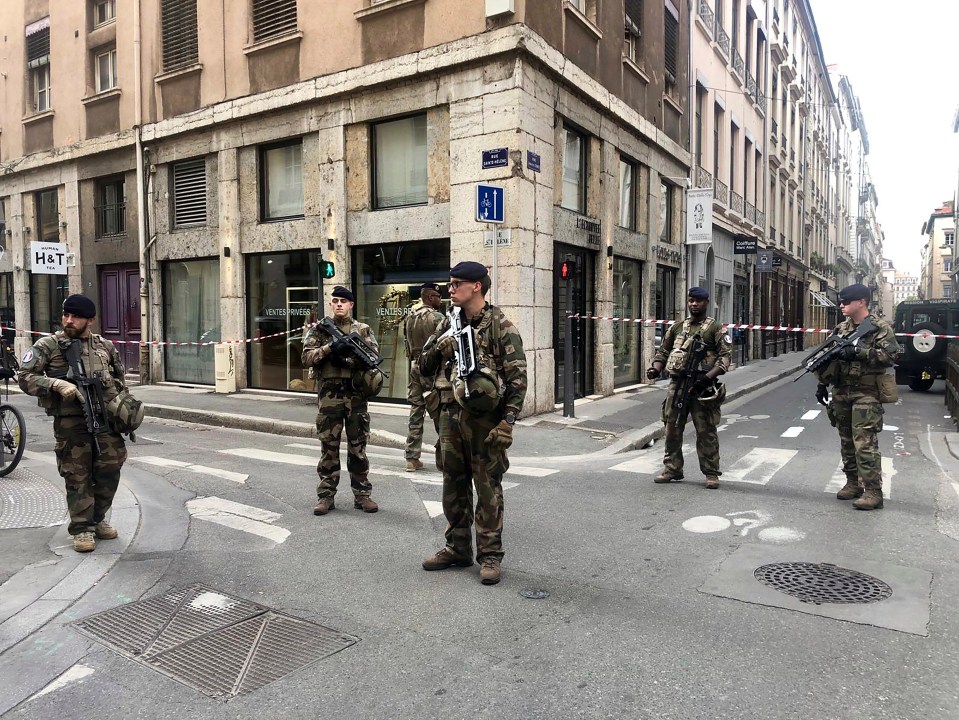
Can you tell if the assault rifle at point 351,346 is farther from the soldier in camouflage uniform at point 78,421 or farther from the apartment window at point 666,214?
the apartment window at point 666,214

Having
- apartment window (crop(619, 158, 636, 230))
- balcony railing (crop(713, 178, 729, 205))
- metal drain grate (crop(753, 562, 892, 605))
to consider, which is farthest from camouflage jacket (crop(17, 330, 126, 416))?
balcony railing (crop(713, 178, 729, 205))

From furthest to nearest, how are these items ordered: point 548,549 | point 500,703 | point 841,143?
point 841,143 < point 548,549 < point 500,703

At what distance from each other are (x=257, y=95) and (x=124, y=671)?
472 inches

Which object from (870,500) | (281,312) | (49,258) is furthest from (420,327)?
(49,258)

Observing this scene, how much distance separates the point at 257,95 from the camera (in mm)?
13305

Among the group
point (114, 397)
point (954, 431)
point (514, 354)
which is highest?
point (514, 354)

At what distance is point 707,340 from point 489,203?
3.77 meters

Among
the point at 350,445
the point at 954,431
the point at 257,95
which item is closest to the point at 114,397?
the point at 350,445

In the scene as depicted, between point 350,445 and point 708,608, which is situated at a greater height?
point 350,445

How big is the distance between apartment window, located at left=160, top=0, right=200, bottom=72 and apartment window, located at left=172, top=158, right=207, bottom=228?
1961 mm

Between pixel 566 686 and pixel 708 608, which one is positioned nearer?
pixel 566 686

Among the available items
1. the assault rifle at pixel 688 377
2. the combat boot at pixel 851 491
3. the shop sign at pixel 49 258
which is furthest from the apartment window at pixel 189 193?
the combat boot at pixel 851 491

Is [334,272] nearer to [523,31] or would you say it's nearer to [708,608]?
[523,31]

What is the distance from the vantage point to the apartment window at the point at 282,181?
13.4 metres
